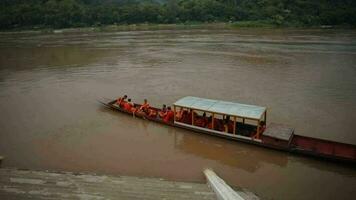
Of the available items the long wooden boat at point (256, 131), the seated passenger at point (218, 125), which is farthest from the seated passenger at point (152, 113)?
the seated passenger at point (218, 125)

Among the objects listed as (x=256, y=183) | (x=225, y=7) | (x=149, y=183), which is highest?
(x=225, y=7)

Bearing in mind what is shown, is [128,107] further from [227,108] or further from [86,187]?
[86,187]

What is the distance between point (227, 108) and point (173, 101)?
5603 mm

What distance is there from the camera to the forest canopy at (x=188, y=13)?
60.5 meters

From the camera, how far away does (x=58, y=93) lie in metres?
20.5

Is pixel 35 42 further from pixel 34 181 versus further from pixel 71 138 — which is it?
pixel 34 181

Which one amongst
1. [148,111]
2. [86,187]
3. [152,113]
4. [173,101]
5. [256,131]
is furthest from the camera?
[173,101]

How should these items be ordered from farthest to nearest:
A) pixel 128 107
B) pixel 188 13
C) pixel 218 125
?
pixel 188 13, pixel 128 107, pixel 218 125

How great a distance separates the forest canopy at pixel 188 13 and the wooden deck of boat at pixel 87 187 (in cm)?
5539

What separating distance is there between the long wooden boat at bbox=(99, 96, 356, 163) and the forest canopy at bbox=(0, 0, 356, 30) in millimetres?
50058

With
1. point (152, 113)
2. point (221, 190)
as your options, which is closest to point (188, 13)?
point (152, 113)

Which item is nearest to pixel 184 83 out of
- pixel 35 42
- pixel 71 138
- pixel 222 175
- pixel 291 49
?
pixel 71 138

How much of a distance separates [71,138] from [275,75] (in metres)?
15.3

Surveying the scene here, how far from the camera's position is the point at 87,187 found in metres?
8.50
